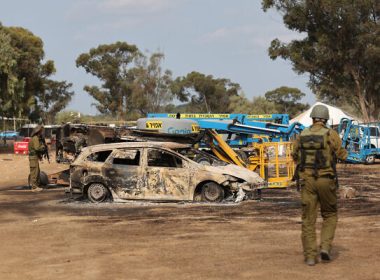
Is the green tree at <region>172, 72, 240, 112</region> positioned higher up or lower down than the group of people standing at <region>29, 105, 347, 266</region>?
higher up

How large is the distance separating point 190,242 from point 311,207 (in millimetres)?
2226

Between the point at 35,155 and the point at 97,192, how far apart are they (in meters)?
3.76

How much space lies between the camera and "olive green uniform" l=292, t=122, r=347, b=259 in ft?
22.6

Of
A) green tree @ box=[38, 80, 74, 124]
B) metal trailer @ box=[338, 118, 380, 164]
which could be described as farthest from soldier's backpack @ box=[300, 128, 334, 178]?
green tree @ box=[38, 80, 74, 124]

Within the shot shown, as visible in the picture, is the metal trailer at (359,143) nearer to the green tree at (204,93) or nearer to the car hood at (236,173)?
the car hood at (236,173)

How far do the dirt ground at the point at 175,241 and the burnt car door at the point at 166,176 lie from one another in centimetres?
29

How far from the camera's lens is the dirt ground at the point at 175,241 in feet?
22.0

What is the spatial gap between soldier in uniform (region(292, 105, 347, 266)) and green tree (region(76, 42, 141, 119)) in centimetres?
6456

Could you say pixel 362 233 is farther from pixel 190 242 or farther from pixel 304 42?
pixel 304 42

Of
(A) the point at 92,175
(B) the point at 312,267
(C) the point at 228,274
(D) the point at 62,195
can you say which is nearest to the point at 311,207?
(B) the point at 312,267

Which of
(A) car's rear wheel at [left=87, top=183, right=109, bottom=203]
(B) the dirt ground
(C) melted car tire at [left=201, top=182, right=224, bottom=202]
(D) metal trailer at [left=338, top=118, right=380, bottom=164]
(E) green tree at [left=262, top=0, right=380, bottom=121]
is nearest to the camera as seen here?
(B) the dirt ground

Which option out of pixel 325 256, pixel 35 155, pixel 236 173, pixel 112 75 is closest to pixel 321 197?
pixel 325 256

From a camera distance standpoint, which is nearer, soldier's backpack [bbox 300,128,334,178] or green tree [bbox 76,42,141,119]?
soldier's backpack [bbox 300,128,334,178]

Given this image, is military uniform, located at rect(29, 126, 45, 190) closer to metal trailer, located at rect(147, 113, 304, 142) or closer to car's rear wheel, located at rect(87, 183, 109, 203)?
car's rear wheel, located at rect(87, 183, 109, 203)
